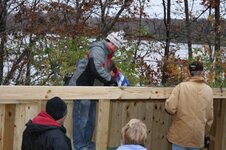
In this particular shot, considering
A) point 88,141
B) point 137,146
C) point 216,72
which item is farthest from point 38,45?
point 137,146

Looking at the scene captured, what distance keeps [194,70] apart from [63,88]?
1.68 metres

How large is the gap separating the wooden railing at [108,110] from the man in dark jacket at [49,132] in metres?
1.03

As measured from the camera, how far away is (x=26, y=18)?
12398 millimetres

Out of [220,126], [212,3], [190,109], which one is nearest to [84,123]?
[190,109]

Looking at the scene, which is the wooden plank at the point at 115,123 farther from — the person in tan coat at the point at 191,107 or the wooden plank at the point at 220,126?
the wooden plank at the point at 220,126

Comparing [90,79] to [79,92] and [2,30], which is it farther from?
[2,30]

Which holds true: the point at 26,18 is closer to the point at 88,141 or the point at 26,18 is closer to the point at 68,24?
the point at 68,24

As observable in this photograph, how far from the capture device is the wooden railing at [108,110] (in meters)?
4.73

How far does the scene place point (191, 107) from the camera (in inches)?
212

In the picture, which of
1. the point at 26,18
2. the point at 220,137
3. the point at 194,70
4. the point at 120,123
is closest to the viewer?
the point at 194,70

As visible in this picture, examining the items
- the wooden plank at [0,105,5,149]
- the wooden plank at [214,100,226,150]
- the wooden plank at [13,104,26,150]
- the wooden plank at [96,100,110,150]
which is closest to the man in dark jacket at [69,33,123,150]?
the wooden plank at [96,100,110,150]

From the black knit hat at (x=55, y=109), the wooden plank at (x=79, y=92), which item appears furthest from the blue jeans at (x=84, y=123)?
the black knit hat at (x=55, y=109)

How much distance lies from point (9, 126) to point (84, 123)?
1044mm

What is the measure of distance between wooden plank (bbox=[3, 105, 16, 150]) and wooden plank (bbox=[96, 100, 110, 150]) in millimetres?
1160
